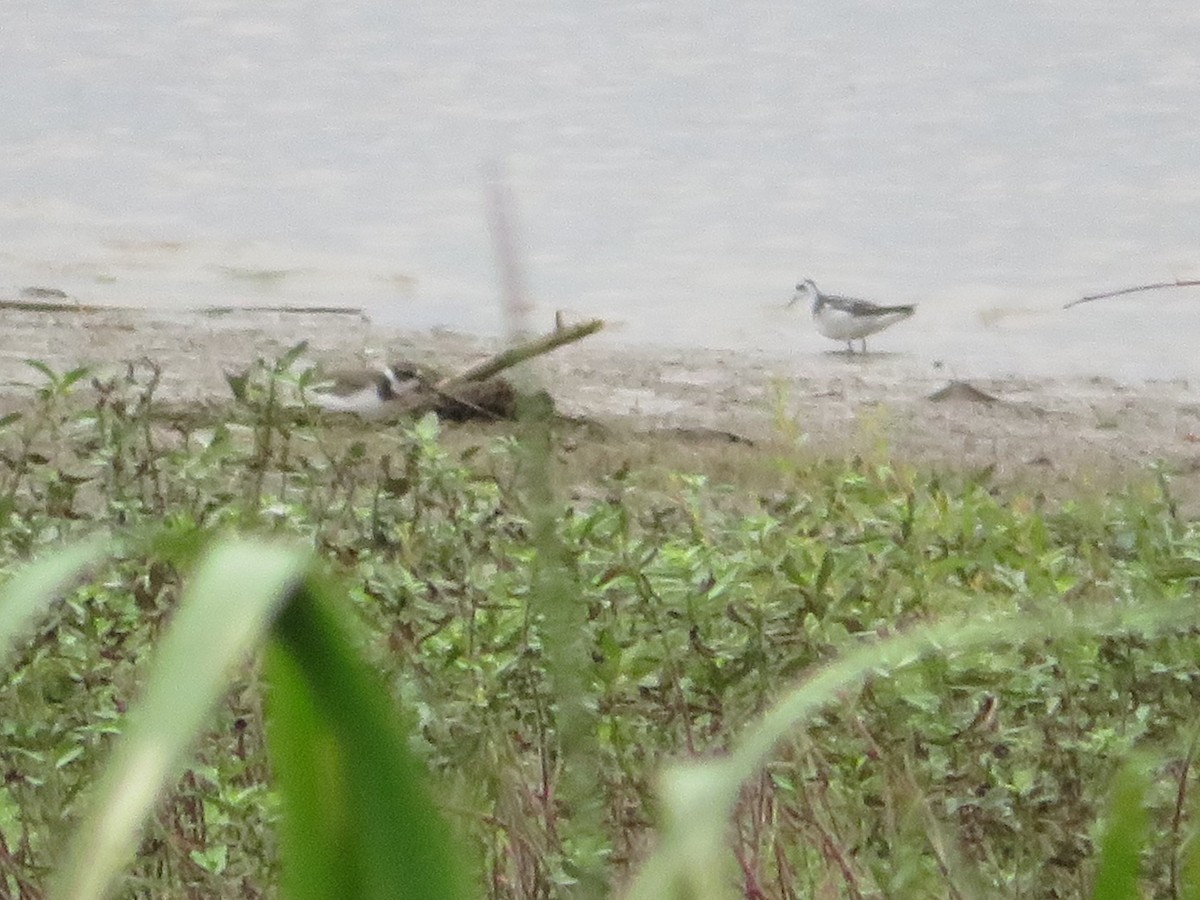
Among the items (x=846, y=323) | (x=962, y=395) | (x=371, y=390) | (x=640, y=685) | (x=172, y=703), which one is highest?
(x=172, y=703)

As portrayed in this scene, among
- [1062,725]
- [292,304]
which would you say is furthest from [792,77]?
[1062,725]

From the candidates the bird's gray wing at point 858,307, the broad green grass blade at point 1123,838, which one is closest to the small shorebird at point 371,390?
the bird's gray wing at point 858,307

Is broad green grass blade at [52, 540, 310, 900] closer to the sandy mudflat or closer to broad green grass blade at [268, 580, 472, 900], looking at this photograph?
broad green grass blade at [268, 580, 472, 900]

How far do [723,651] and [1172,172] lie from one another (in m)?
6.23

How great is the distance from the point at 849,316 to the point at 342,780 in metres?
6.38

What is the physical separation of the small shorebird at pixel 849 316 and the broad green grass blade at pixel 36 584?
6.27m

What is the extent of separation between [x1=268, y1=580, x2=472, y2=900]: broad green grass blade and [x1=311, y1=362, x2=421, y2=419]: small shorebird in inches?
200

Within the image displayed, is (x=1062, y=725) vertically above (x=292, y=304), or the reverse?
(x=1062, y=725)

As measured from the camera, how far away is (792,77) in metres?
9.77

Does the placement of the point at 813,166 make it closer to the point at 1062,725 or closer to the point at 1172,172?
the point at 1172,172

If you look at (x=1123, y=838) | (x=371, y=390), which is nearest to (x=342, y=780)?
(x=1123, y=838)

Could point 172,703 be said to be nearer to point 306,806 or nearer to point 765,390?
point 306,806

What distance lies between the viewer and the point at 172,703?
65 centimetres

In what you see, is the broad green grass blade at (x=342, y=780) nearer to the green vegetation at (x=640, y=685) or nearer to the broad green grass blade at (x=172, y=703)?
the broad green grass blade at (x=172, y=703)
